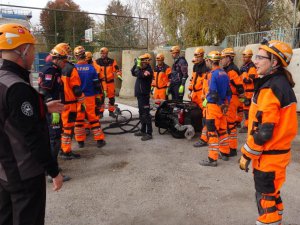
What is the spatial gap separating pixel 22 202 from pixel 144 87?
5.11 meters

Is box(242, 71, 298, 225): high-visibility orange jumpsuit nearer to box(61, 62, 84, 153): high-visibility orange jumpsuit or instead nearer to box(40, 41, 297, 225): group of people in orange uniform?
box(40, 41, 297, 225): group of people in orange uniform

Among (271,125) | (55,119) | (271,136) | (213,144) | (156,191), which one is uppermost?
(271,125)

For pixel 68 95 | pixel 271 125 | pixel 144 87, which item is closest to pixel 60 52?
pixel 68 95

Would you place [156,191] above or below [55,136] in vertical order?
below

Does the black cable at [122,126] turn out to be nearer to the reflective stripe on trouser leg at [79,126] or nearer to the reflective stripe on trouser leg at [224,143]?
the reflective stripe on trouser leg at [79,126]

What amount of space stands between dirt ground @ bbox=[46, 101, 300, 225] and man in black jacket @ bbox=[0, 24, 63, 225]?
61.0 inches

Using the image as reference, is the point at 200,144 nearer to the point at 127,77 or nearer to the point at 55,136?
the point at 55,136

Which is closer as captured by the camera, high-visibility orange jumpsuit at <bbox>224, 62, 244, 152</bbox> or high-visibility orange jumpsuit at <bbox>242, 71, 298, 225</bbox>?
high-visibility orange jumpsuit at <bbox>242, 71, 298, 225</bbox>

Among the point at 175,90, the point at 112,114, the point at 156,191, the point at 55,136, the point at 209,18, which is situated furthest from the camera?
the point at 209,18

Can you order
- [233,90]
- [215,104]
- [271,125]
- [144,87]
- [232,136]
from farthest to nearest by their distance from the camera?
[144,87], [233,90], [232,136], [215,104], [271,125]

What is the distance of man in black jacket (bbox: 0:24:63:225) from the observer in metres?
1.96

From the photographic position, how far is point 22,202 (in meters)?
2.10

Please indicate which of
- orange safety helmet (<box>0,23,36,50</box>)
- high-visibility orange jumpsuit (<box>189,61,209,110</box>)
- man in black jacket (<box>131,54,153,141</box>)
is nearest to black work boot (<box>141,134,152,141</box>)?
man in black jacket (<box>131,54,153,141</box>)

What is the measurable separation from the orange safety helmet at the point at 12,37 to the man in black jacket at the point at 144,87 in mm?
4719
